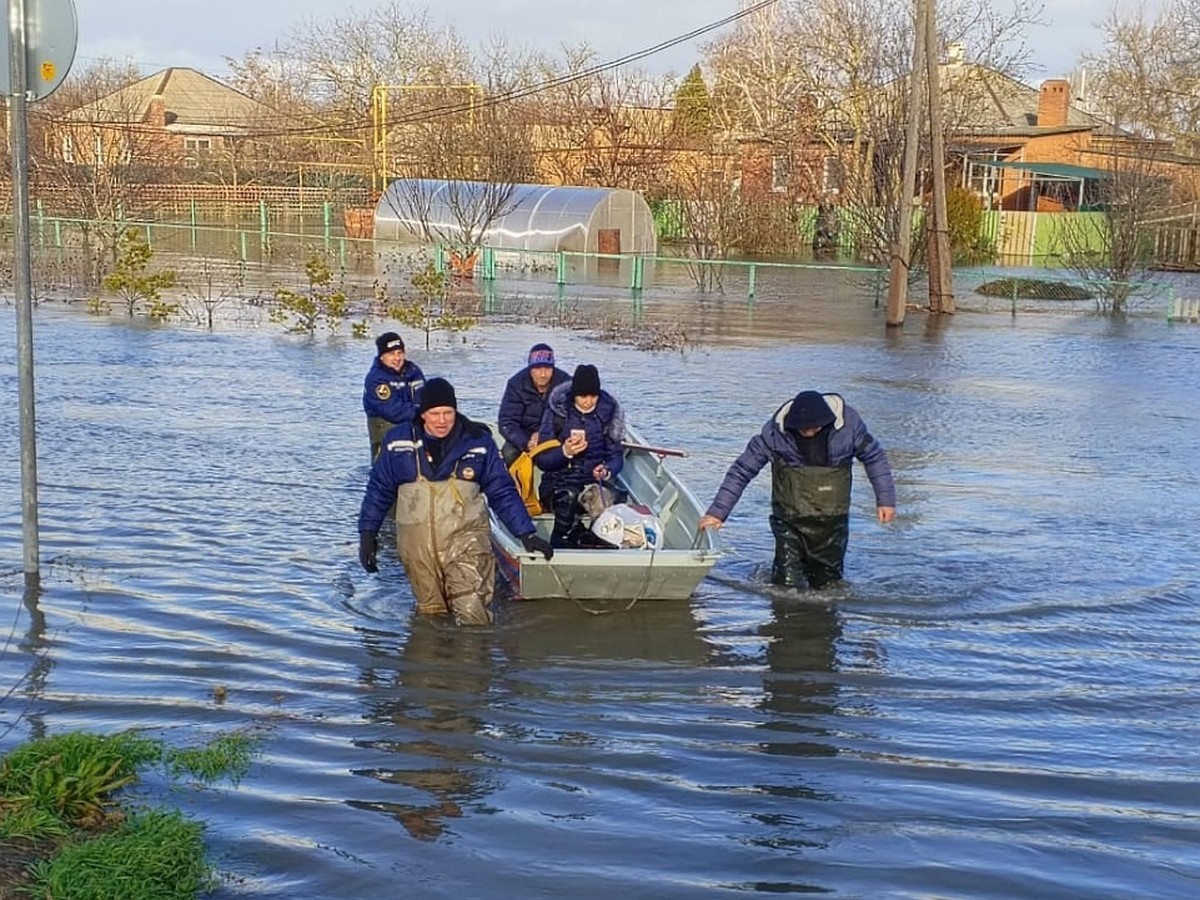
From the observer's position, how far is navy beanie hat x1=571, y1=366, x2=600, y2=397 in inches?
368

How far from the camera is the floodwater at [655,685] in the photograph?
5.17 meters

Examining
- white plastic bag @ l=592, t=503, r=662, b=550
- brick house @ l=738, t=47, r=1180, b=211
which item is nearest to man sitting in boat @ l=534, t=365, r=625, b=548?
white plastic bag @ l=592, t=503, r=662, b=550

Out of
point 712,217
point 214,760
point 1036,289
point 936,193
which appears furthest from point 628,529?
point 712,217

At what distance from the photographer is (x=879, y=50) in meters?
47.5

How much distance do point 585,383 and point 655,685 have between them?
8.82 ft

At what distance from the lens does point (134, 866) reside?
4.36 m

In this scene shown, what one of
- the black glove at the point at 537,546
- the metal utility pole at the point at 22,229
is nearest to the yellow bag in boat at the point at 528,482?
the black glove at the point at 537,546

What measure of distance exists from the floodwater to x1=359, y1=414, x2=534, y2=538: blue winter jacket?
0.68m

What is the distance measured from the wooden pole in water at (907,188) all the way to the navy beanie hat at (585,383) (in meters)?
18.3

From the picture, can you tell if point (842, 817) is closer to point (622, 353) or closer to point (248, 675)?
point (248, 675)

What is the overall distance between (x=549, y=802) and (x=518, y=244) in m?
34.3

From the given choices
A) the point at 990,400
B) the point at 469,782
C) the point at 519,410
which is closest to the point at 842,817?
the point at 469,782

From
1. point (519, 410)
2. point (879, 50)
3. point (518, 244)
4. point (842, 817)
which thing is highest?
point (879, 50)

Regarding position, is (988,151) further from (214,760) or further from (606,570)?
(214,760)
